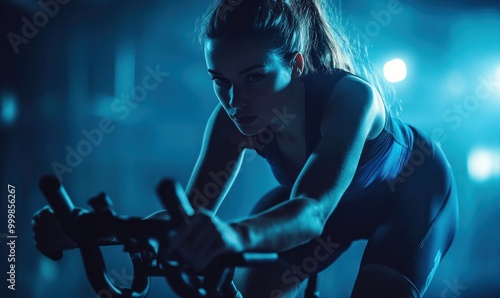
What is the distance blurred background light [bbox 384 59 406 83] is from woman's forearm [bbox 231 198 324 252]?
1.61 metres

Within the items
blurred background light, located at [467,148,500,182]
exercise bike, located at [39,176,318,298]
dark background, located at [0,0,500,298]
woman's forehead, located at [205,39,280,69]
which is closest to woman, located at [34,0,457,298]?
woman's forehead, located at [205,39,280,69]

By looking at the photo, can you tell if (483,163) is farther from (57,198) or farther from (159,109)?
(57,198)

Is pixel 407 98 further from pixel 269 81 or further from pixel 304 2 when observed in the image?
pixel 269 81

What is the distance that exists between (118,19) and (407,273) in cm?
159

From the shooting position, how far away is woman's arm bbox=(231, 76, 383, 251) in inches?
31.7

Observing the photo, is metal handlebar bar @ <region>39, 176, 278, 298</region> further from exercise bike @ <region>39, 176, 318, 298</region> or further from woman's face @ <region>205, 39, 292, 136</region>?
woman's face @ <region>205, 39, 292, 136</region>

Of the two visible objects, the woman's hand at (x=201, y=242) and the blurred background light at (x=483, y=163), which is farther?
the blurred background light at (x=483, y=163)

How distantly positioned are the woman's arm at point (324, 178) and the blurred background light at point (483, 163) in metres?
1.35

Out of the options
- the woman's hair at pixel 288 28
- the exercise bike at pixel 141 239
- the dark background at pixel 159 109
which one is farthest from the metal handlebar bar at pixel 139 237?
the dark background at pixel 159 109

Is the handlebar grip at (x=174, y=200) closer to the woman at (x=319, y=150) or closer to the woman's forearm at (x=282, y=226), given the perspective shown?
the woman's forearm at (x=282, y=226)

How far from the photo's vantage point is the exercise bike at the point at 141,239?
0.70 metres

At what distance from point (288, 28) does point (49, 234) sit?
0.79 m

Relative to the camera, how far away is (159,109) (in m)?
2.22

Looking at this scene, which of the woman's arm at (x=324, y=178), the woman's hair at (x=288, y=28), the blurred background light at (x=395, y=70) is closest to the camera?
the woman's arm at (x=324, y=178)
